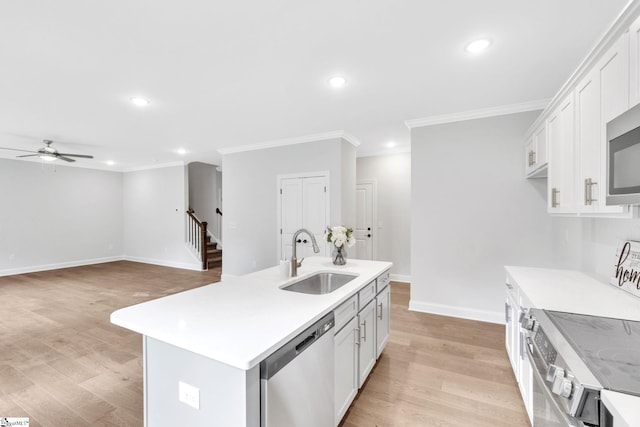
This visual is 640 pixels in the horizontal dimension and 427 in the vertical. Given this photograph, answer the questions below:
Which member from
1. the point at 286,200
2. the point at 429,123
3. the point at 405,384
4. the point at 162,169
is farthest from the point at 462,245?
the point at 162,169

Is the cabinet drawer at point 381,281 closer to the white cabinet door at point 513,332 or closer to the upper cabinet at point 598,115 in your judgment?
the white cabinet door at point 513,332

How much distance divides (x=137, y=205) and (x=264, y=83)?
715 cm

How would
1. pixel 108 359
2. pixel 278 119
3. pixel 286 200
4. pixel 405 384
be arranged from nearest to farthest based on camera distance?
pixel 405 384
pixel 108 359
pixel 278 119
pixel 286 200

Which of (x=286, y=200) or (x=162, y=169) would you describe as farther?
(x=162, y=169)

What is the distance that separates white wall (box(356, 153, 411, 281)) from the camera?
545cm

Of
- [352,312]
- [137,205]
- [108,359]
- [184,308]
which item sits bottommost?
[108,359]

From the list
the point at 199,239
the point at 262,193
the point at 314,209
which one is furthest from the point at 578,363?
the point at 199,239

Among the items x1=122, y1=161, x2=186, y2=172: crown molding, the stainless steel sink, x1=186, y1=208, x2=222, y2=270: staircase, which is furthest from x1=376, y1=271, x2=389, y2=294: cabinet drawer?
x1=122, y1=161, x2=186, y2=172: crown molding

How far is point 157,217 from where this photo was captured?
24.7 feet

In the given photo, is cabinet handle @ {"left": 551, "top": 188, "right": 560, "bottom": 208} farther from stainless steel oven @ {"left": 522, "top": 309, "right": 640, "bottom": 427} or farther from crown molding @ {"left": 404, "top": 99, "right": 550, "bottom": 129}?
crown molding @ {"left": 404, "top": 99, "right": 550, "bottom": 129}

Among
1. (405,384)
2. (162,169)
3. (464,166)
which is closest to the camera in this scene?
(405,384)

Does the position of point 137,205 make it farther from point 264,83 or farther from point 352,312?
point 352,312

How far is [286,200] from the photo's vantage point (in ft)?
16.2

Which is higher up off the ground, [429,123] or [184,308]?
[429,123]
